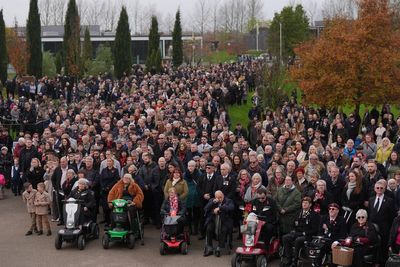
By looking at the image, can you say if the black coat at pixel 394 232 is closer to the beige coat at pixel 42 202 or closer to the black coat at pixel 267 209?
the black coat at pixel 267 209

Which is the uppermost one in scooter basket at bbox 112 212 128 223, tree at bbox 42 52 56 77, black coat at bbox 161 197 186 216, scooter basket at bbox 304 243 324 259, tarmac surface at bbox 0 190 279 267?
tree at bbox 42 52 56 77

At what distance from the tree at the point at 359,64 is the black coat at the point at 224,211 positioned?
14279mm

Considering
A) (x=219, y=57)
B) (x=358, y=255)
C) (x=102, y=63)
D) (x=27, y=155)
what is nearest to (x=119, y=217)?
(x=358, y=255)

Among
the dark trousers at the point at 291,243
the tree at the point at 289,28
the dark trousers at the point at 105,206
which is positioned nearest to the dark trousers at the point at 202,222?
the dark trousers at the point at 105,206

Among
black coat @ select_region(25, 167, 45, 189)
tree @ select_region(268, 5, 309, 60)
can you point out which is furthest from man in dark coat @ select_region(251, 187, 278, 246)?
tree @ select_region(268, 5, 309, 60)

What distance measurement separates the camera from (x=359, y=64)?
1063 inches

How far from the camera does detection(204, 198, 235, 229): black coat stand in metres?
13.7

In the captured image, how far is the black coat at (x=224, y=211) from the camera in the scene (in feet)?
44.9

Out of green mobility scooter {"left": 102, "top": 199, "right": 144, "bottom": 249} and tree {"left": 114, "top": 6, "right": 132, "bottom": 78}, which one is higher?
tree {"left": 114, "top": 6, "right": 132, "bottom": 78}

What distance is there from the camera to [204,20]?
121m

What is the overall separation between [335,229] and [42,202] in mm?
6711

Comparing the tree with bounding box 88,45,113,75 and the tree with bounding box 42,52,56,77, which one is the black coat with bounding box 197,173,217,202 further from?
the tree with bounding box 88,45,113,75

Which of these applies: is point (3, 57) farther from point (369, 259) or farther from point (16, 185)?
point (369, 259)

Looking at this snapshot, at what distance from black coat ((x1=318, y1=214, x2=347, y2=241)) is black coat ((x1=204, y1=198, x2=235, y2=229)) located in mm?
2085
